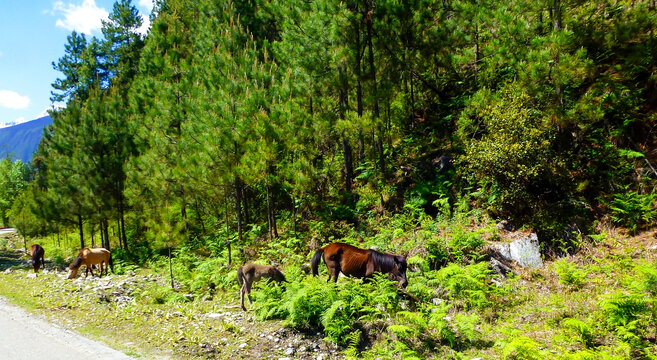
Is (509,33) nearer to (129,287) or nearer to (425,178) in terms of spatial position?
(425,178)

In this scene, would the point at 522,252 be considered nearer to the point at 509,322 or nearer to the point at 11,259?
the point at 509,322

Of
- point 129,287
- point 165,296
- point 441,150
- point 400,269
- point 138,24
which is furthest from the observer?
point 138,24

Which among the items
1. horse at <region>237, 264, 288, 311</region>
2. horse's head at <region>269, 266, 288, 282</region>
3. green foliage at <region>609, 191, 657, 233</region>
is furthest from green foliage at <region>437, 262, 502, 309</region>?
green foliage at <region>609, 191, 657, 233</region>

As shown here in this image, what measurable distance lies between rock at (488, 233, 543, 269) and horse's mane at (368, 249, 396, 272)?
347 cm

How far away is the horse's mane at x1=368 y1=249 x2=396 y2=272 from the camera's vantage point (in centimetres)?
866

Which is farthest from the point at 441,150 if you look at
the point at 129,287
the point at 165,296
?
the point at 129,287

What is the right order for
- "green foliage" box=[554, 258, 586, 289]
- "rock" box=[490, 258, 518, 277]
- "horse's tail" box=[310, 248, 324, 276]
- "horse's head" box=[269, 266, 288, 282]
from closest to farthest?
1. "green foliage" box=[554, 258, 586, 289]
2. "rock" box=[490, 258, 518, 277]
3. "horse's tail" box=[310, 248, 324, 276]
4. "horse's head" box=[269, 266, 288, 282]

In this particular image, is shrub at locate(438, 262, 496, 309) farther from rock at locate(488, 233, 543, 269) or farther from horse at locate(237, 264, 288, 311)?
horse at locate(237, 264, 288, 311)

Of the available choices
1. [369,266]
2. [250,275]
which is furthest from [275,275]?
[369,266]

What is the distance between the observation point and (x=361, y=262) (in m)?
8.92

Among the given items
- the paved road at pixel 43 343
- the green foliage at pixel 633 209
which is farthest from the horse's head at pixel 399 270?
the green foliage at pixel 633 209

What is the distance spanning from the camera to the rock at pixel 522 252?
963 centimetres

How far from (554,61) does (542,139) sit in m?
2.53

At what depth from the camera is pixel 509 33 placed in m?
11.8
